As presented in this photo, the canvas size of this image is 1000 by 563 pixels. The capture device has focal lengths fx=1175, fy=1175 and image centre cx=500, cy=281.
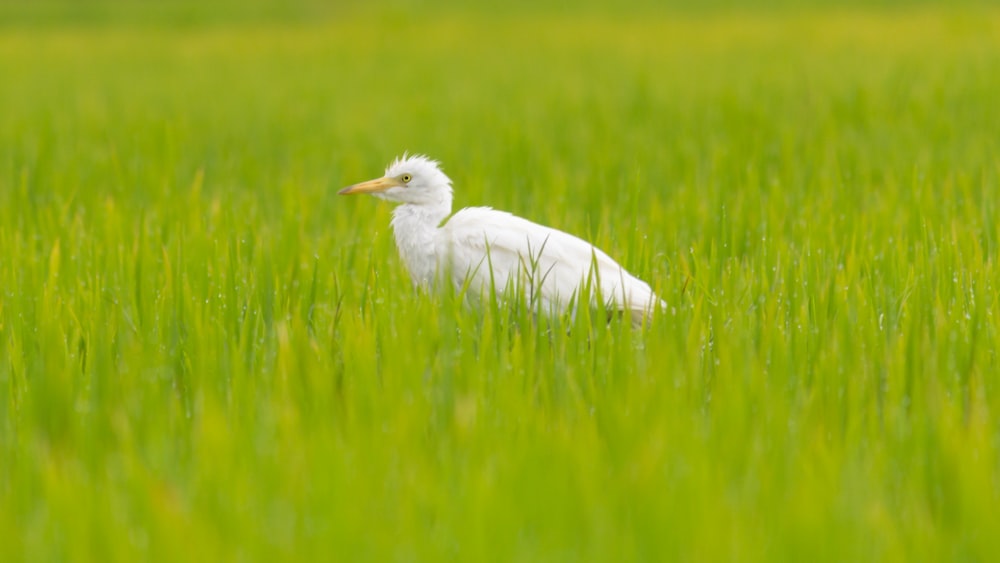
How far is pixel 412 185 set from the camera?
417 centimetres

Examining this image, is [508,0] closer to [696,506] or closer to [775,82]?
[775,82]

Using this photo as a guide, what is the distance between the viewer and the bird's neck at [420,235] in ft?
13.1

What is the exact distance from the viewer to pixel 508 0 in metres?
26.4

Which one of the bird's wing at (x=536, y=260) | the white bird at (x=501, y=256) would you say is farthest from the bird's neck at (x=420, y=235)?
the bird's wing at (x=536, y=260)

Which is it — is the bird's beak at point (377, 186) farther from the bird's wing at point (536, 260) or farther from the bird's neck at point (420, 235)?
the bird's wing at point (536, 260)

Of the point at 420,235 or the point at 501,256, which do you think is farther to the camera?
the point at 420,235

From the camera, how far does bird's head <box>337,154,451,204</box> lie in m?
4.17

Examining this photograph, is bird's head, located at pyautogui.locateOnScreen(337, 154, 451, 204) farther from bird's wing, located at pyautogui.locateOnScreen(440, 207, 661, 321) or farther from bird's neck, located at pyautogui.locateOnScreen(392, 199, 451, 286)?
bird's wing, located at pyautogui.locateOnScreen(440, 207, 661, 321)

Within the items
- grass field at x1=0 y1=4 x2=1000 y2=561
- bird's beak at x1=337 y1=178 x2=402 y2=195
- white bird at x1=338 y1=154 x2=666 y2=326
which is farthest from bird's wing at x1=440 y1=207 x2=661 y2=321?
bird's beak at x1=337 y1=178 x2=402 y2=195

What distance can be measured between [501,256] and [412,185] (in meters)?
0.63

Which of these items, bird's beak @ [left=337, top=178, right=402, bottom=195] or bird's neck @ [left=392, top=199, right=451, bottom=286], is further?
bird's beak @ [left=337, top=178, right=402, bottom=195]

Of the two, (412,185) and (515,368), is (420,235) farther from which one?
(515,368)

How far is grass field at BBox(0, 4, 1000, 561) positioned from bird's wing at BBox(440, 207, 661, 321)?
0.52 ft

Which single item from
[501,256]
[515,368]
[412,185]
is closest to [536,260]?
[501,256]
